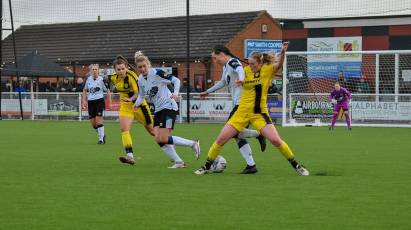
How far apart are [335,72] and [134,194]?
29.3 m

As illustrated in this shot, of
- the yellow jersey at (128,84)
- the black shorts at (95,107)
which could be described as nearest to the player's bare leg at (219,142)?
the yellow jersey at (128,84)

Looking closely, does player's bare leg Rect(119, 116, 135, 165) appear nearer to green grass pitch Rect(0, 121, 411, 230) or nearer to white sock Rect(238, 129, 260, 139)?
green grass pitch Rect(0, 121, 411, 230)

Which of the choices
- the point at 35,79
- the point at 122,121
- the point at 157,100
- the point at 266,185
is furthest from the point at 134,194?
the point at 35,79

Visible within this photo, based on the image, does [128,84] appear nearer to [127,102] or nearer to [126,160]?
[127,102]

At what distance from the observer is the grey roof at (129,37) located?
54.3m

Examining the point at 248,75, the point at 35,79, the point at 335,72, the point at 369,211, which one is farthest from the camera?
the point at 35,79

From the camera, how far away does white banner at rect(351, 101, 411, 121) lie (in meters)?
32.8

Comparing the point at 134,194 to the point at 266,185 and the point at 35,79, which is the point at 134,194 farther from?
the point at 35,79

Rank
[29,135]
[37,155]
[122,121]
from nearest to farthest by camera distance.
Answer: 1. [122,121]
2. [37,155]
3. [29,135]

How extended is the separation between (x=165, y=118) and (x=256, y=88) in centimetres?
230

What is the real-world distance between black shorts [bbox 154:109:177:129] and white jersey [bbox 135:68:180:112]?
0.07 meters

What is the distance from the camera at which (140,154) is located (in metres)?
17.8

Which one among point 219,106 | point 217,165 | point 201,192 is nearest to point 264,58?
point 217,165

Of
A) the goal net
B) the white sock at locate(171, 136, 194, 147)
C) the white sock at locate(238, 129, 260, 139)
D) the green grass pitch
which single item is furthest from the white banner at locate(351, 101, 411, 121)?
the white sock at locate(238, 129, 260, 139)
